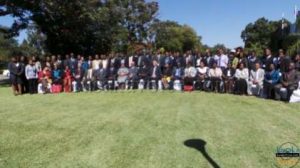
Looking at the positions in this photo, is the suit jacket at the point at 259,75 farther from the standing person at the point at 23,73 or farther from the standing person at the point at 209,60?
the standing person at the point at 23,73

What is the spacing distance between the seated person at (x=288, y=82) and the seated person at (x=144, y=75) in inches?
240

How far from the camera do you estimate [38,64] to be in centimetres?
1936

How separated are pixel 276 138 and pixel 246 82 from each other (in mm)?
8350

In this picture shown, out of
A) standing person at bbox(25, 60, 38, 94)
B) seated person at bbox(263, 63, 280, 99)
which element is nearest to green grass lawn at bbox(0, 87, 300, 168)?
seated person at bbox(263, 63, 280, 99)

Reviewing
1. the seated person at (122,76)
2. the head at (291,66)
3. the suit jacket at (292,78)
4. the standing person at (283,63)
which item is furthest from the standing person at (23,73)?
the head at (291,66)

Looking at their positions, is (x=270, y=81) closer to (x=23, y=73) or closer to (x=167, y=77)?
(x=167, y=77)

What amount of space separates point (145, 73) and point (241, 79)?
4509mm

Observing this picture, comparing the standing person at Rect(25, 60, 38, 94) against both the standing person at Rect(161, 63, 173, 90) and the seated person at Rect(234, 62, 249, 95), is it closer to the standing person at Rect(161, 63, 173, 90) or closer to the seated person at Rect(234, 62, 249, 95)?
the standing person at Rect(161, 63, 173, 90)

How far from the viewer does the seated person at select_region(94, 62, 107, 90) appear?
19141 mm

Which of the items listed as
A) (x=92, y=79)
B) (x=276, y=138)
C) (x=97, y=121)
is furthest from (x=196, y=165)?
(x=92, y=79)

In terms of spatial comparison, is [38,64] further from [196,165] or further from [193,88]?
[196,165]

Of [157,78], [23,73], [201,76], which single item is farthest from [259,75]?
[23,73]

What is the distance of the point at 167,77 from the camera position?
61.2 ft

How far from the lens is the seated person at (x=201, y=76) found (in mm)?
17812
